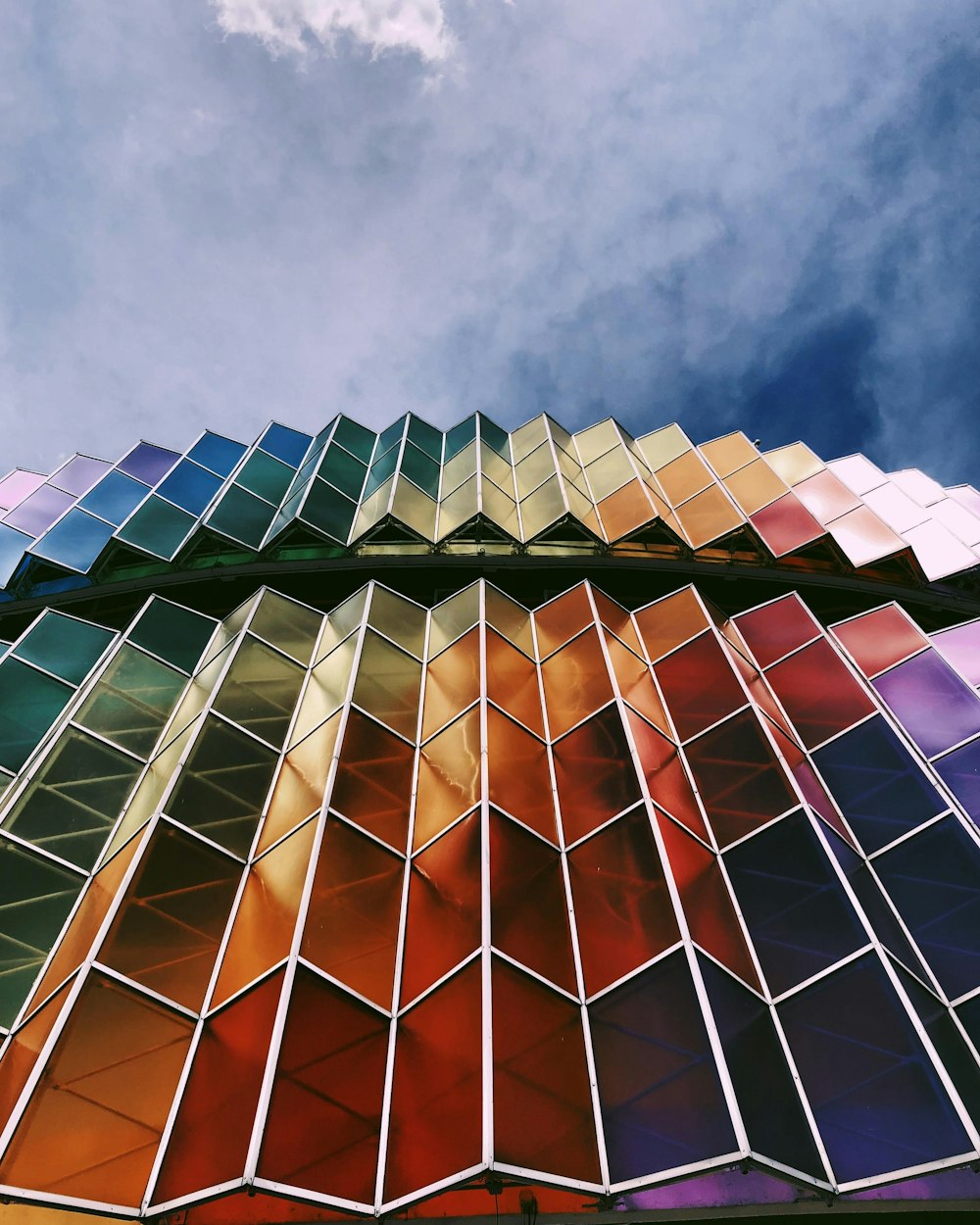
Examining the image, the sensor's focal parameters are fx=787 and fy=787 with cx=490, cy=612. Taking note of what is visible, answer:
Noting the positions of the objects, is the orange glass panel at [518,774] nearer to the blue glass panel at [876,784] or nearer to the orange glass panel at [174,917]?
the orange glass panel at [174,917]

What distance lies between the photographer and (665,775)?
1366 cm

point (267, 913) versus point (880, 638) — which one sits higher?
point (880, 638)

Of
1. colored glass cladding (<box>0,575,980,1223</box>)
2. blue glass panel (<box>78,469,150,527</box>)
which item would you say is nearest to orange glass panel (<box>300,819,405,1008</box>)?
colored glass cladding (<box>0,575,980,1223</box>)

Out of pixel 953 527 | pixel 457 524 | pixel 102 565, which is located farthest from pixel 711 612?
pixel 102 565

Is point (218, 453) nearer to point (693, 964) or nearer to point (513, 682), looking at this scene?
point (513, 682)

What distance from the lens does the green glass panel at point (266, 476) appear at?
990 inches

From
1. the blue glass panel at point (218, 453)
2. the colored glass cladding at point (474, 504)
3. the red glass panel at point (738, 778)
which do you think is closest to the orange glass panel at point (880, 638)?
the colored glass cladding at point (474, 504)

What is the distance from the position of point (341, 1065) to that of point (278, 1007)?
3.26ft

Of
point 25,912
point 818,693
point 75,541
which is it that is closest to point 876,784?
point 818,693

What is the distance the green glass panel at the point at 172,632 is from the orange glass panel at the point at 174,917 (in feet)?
22.3

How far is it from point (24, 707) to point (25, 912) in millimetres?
5888

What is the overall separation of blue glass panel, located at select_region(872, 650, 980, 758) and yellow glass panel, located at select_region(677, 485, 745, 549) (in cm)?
696

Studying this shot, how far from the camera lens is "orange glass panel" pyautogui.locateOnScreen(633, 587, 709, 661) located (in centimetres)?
1780

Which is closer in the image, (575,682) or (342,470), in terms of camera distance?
(575,682)
